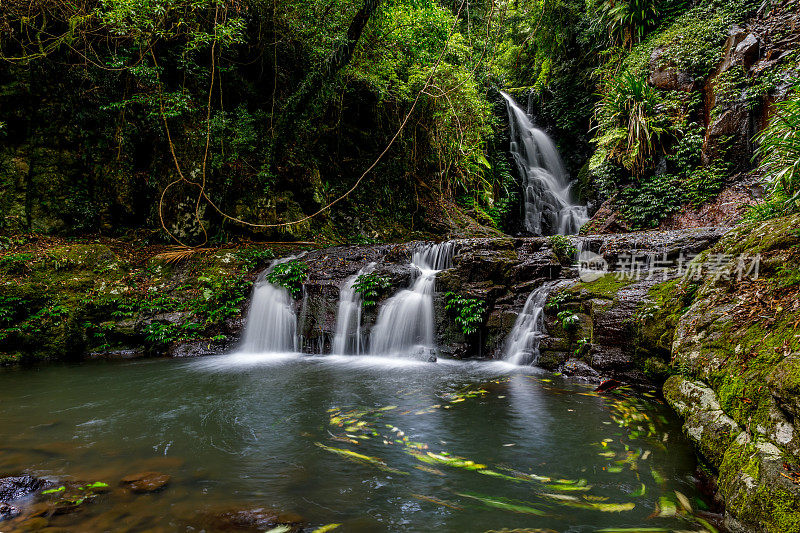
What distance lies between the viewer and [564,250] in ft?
25.0

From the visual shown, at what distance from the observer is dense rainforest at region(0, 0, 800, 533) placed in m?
2.44

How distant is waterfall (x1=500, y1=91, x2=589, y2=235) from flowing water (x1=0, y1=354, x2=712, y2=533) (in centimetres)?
987

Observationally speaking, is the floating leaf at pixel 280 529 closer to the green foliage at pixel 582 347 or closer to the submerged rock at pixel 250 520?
the submerged rock at pixel 250 520

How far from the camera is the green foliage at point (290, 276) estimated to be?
26.5 ft

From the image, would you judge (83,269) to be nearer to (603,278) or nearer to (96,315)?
(96,315)

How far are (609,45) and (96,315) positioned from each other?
18279 mm

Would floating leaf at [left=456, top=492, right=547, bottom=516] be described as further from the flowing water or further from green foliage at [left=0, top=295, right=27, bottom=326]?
green foliage at [left=0, top=295, right=27, bottom=326]

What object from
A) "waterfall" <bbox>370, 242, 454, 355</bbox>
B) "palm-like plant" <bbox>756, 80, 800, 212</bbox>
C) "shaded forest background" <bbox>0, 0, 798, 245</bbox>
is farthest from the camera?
"shaded forest background" <bbox>0, 0, 798, 245</bbox>

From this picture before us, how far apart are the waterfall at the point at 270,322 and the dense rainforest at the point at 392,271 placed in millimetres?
61

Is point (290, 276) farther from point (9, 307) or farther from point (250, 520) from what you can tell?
point (250, 520)

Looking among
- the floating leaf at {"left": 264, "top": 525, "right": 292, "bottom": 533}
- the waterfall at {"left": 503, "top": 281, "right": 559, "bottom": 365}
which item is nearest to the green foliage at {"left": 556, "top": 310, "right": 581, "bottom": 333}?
the waterfall at {"left": 503, "top": 281, "right": 559, "bottom": 365}

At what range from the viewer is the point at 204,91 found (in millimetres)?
10570

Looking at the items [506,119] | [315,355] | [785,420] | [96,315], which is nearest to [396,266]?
[315,355]

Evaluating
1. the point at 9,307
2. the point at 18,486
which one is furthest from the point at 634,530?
the point at 9,307
